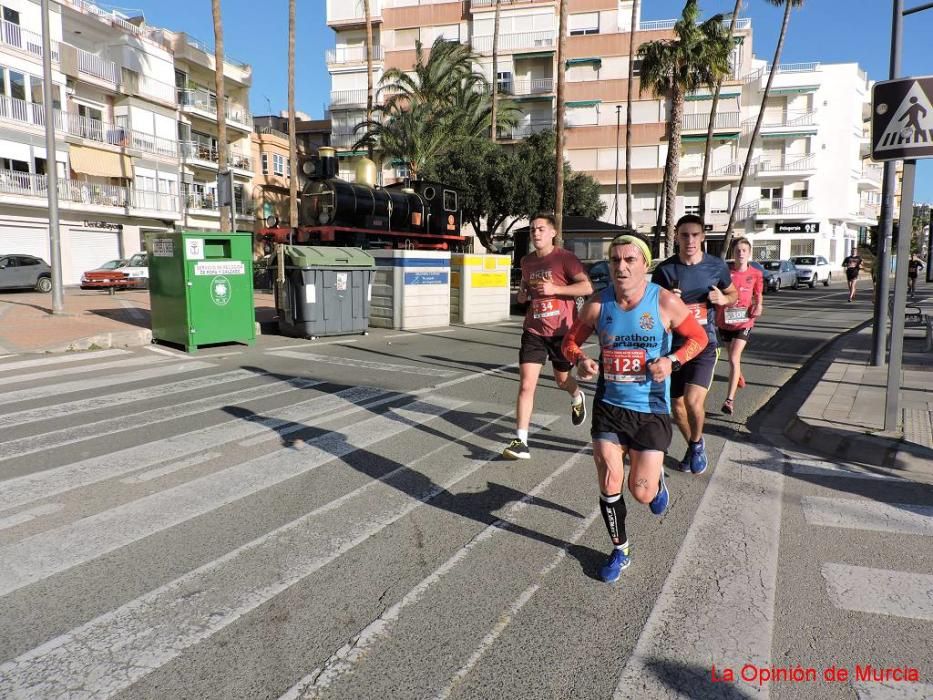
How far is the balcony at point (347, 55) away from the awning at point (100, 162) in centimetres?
2093

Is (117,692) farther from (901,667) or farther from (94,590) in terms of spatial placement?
(901,667)

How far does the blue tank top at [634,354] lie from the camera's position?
338 cm

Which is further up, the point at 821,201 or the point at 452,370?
the point at 821,201

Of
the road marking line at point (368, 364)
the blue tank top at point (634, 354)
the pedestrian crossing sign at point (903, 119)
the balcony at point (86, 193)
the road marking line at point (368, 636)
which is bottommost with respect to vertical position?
the road marking line at point (368, 636)

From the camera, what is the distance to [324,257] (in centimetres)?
1284

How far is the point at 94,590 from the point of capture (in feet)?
10.6

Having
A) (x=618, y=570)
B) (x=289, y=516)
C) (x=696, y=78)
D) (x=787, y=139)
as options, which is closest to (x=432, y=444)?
(x=289, y=516)

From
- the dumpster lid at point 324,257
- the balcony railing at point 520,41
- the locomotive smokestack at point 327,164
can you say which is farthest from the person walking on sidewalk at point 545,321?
the balcony railing at point 520,41

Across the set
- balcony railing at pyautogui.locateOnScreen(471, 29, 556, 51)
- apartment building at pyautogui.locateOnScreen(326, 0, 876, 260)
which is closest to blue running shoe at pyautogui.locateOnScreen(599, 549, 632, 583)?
apartment building at pyautogui.locateOnScreen(326, 0, 876, 260)

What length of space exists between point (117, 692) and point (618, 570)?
2.16m

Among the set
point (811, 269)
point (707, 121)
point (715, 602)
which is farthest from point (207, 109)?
point (715, 602)

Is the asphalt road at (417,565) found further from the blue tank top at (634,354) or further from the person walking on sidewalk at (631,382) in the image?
the blue tank top at (634,354)

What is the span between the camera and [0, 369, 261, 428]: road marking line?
21.8ft

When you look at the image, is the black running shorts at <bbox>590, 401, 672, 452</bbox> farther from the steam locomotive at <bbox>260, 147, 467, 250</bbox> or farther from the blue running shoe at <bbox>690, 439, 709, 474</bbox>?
the steam locomotive at <bbox>260, 147, 467, 250</bbox>
